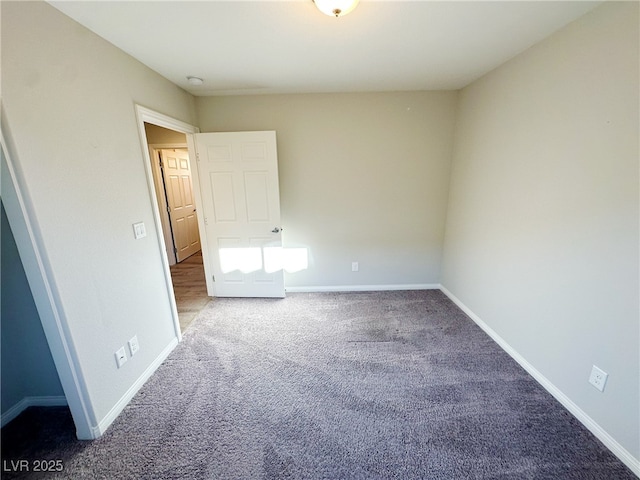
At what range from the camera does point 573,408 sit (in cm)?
157

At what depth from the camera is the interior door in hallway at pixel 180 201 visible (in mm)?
4324

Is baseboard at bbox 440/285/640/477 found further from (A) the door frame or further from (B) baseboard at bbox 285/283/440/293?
(A) the door frame

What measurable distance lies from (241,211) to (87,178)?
1514 mm

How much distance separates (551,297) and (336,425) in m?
1.71

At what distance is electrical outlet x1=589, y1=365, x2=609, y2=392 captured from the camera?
1.41 metres

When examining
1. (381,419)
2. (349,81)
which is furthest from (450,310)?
(349,81)

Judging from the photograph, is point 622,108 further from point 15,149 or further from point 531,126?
point 15,149

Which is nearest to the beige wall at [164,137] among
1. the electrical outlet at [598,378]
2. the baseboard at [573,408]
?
the baseboard at [573,408]

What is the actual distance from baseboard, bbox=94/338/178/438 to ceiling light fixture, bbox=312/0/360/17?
267 centimetres

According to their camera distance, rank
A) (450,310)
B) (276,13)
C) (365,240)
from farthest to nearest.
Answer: (365,240) → (450,310) → (276,13)

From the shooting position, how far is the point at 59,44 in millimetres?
1301

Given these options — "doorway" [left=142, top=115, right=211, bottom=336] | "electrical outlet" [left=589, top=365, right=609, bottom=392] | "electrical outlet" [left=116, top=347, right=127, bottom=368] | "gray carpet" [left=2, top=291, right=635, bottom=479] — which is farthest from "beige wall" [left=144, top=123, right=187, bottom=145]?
"electrical outlet" [left=589, top=365, right=609, bottom=392]

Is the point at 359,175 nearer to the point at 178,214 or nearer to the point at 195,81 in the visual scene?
the point at 195,81

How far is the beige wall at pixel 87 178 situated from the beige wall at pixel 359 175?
1.33 meters
